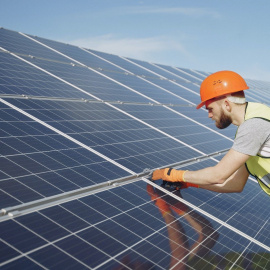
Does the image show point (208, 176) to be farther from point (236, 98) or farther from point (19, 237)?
point (19, 237)

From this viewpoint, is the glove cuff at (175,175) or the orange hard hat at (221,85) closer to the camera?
the orange hard hat at (221,85)

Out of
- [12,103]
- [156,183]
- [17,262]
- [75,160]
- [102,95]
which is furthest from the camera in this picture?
[102,95]

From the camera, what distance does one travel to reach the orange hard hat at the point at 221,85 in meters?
5.39

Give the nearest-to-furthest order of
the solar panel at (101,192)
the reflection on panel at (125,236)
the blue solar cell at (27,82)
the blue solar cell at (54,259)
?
the blue solar cell at (54,259)
the reflection on panel at (125,236)
the solar panel at (101,192)
the blue solar cell at (27,82)

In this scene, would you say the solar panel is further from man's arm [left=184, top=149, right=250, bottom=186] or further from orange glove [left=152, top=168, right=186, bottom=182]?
man's arm [left=184, top=149, right=250, bottom=186]

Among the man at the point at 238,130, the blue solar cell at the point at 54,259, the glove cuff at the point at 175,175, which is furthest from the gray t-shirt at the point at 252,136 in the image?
the blue solar cell at the point at 54,259

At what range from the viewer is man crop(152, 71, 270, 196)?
16.1 feet

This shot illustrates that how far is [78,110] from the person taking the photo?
26.6ft

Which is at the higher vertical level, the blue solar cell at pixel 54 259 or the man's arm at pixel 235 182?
the blue solar cell at pixel 54 259

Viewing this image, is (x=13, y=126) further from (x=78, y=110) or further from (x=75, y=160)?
(x=78, y=110)

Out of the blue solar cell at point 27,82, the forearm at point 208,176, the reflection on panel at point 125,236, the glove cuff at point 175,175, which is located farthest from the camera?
the blue solar cell at point 27,82

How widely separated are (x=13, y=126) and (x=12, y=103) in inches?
41.5

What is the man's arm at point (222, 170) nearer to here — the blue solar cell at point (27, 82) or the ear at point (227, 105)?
the ear at point (227, 105)

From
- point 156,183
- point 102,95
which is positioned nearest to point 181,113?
point 102,95
